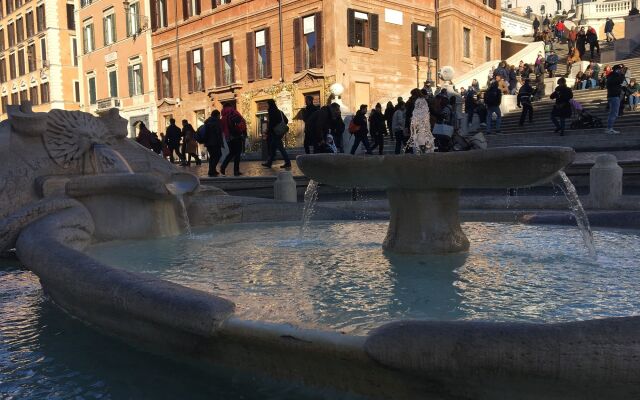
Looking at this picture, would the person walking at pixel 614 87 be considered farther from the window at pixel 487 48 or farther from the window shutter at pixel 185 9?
the window shutter at pixel 185 9

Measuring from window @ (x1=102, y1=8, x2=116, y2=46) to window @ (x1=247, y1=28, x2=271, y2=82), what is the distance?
13.2 m

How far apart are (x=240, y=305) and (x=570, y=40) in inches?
933

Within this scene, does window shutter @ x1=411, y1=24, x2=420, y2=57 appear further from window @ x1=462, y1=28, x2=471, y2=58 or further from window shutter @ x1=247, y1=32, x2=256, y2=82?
window shutter @ x1=247, y1=32, x2=256, y2=82

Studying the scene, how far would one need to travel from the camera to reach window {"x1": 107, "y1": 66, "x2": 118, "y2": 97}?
36406mm

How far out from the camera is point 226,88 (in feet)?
91.5

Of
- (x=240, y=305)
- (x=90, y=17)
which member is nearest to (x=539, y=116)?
(x=240, y=305)

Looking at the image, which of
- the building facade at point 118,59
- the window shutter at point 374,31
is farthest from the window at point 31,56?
the window shutter at point 374,31

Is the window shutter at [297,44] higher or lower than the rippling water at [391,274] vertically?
higher

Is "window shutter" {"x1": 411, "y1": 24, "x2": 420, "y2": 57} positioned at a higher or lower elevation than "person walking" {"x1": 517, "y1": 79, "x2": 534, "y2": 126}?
higher

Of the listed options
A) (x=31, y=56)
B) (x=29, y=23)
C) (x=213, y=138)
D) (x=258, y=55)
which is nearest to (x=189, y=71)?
(x=258, y=55)

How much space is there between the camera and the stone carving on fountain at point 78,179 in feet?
16.4

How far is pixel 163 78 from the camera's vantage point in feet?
107

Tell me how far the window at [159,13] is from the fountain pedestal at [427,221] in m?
30.6

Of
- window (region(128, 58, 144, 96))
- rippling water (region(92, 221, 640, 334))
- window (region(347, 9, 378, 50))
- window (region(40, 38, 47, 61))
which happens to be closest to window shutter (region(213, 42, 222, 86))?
window (region(128, 58, 144, 96))
